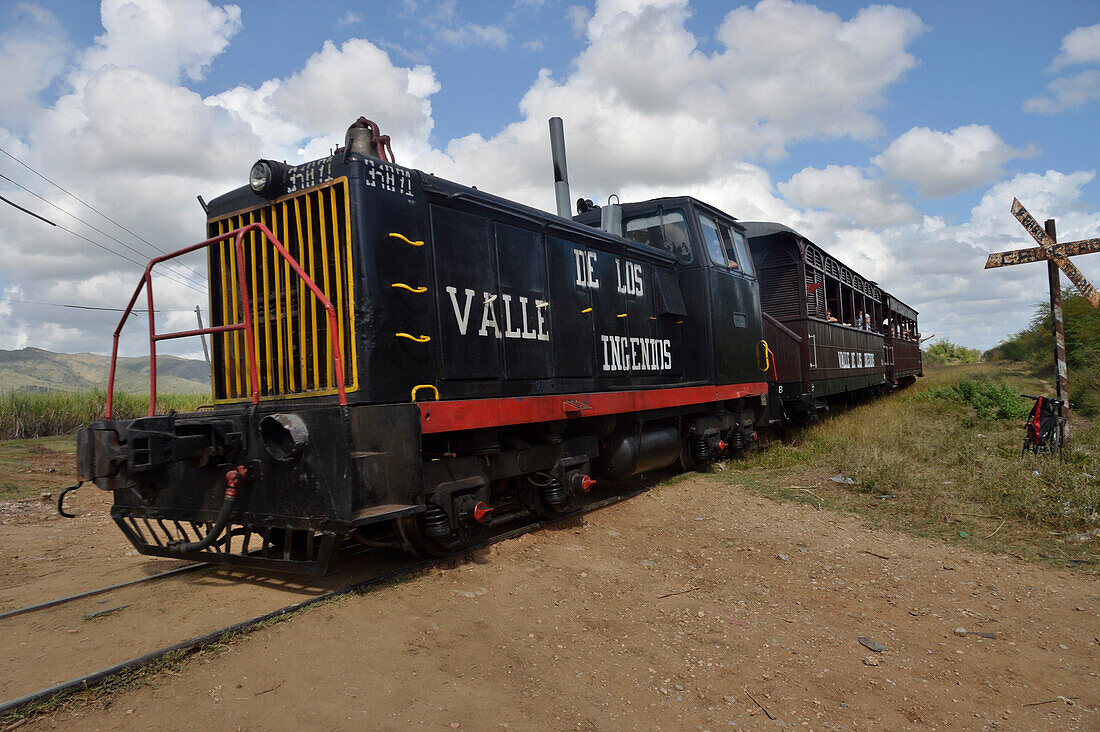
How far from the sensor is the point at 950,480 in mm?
7273

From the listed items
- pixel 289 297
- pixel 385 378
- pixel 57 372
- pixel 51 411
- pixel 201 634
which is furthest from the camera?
pixel 57 372

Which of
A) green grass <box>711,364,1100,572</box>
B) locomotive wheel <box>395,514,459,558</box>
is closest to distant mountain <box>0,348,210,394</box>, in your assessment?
green grass <box>711,364,1100,572</box>

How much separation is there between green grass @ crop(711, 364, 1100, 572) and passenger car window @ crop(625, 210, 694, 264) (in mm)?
2832

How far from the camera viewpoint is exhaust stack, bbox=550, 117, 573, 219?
832cm

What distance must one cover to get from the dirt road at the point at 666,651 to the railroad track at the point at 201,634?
0.36 ft

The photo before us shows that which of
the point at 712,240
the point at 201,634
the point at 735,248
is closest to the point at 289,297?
the point at 201,634

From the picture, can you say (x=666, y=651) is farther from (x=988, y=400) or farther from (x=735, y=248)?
(x=988, y=400)

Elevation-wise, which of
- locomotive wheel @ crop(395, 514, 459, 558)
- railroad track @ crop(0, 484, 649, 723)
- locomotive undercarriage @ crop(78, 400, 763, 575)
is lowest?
railroad track @ crop(0, 484, 649, 723)

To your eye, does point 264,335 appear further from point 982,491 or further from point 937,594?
point 982,491

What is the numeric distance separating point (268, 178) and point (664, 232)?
4809 millimetres

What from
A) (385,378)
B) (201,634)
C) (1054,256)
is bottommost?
(201,634)

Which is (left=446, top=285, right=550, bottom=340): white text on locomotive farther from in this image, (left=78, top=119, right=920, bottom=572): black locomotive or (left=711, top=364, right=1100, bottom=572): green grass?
(left=711, top=364, right=1100, bottom=572): green grass

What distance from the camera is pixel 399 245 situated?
418 centimetres

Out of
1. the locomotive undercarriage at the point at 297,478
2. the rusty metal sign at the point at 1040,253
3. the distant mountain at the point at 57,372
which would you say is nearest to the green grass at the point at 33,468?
the locomotive undercarriage at the point at 297,478
